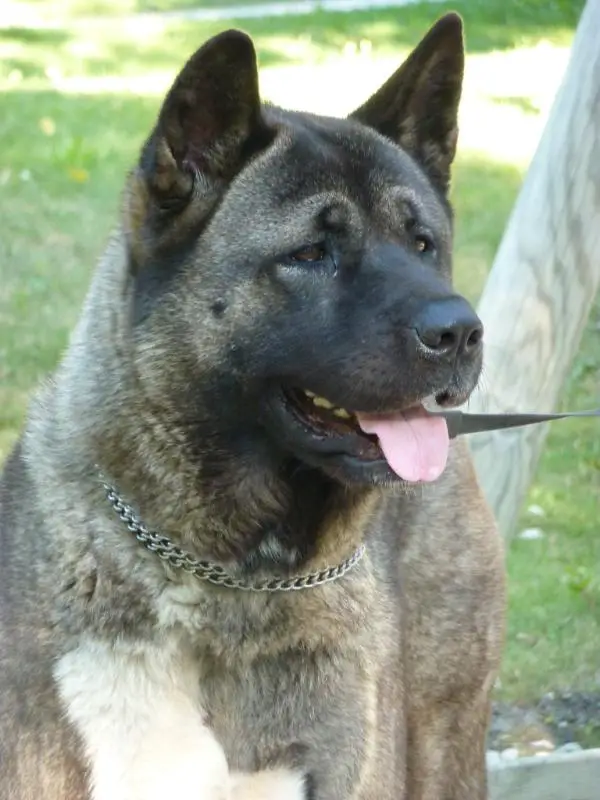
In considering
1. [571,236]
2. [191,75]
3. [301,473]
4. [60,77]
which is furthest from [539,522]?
[60,77]

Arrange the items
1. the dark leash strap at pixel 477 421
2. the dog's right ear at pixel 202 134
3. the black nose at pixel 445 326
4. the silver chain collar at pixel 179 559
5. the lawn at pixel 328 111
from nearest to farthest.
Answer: the black nose at pixel 445 326, the dog's right ear at pixel 202 134, the silver chain collar at pixel 179 559, the dark leash strap at pixel 477 421, the lawn at pixel 328 111

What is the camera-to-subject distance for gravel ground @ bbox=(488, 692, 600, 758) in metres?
4.96

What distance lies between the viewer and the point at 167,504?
3305mm

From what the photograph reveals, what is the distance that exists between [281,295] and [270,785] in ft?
3.58

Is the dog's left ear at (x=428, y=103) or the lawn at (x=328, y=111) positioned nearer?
the dog's left ear at (x=428, y=103)

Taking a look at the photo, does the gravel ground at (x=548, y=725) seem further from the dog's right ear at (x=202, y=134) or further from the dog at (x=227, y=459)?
the dog's right ear at (x=202, y=134)

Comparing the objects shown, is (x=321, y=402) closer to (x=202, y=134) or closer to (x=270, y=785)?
(x=202, y=134)

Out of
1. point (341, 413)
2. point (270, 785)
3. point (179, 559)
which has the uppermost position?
point (341, 413)

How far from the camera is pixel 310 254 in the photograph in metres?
3.23

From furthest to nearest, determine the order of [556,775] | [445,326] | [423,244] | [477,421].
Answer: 1. [556,775]
2. [477,421]
3. [423,244]
4. [445,326]

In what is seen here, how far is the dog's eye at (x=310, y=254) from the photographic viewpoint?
10.6ft

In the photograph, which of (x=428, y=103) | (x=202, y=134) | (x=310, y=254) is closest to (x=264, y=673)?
(x=310, y=254)

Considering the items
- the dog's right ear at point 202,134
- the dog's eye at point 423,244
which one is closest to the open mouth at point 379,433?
the dog's eye at point 423,244

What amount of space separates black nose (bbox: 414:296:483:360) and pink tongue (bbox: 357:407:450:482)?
0.23m
